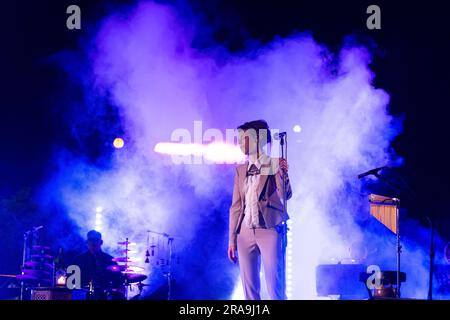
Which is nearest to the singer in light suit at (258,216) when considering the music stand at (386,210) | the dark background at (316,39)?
the music stand at (386,210)

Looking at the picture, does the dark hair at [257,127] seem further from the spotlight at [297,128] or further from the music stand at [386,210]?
the spotlight at [297,128]

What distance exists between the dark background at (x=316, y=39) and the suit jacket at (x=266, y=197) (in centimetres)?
369

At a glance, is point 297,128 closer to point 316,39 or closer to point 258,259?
point 316,39

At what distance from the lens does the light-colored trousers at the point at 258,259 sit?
5.61 meters

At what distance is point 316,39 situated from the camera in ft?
30.7

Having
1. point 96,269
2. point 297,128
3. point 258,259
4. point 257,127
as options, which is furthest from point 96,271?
point 297,128

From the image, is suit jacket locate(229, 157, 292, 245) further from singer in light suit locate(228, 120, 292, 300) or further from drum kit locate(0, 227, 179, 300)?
drum kit locate(0, 227, 179, 300)

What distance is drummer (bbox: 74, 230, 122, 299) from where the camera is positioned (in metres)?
7.57

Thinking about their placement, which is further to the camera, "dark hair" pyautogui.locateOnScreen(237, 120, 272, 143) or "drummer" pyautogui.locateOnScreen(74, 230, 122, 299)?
"drummer" pyautogui.locateOnScreen(74, 230, 122, 299)

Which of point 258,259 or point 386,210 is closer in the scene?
point 258,259

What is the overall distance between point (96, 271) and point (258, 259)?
275 cm

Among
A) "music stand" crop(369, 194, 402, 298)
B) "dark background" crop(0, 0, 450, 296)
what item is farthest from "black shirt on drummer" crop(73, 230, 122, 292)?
"music stand" crop(369, 194, 402, 298)

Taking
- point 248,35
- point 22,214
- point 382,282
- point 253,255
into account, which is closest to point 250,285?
point 253,255
